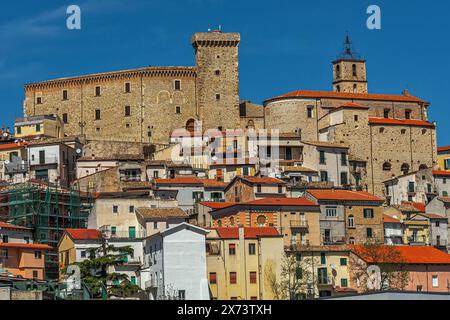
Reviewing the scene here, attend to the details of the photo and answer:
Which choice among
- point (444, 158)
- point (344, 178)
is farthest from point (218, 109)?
point (444, 158)

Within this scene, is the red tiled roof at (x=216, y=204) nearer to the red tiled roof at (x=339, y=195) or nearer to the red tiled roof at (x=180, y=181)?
the red tiled roof at (x=339, y=195)

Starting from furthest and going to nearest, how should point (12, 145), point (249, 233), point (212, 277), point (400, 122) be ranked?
point (400, 122)
point (12, 145)
point (249, 233)
point (212, 277)

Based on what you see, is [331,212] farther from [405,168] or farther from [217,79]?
[217,79]

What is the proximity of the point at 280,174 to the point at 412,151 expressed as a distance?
17.0 m

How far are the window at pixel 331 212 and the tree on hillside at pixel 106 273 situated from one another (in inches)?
513

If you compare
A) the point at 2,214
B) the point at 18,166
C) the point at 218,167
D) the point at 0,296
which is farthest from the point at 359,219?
the point at 0,296

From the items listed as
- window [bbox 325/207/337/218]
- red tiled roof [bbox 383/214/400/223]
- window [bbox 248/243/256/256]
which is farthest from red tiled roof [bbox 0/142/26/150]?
window [bbox 248/243/256/256]

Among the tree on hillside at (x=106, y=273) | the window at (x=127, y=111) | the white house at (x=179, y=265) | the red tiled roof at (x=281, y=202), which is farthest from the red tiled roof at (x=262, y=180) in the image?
the window at (x=127, y=111)

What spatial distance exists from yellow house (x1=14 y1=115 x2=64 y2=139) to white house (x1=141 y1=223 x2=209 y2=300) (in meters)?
36.8

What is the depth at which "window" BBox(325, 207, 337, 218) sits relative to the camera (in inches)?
2719

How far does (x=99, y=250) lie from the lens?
61.4 metres

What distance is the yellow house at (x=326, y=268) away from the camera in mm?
61656

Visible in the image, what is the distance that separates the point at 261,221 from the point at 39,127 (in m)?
34.9

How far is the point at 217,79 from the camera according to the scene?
96312 millimetres
